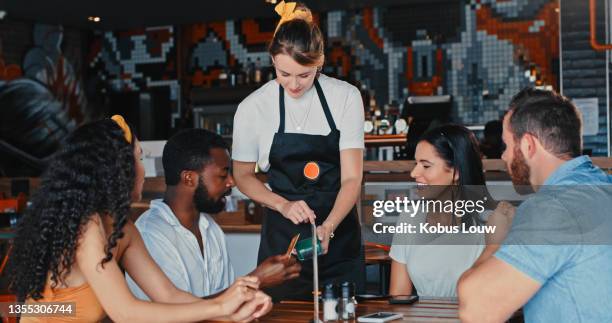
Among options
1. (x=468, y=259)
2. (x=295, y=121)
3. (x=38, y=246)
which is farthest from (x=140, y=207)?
(x=38, y=246)

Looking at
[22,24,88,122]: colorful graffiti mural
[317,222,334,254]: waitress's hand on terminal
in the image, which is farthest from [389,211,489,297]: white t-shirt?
[22,24,88,122]: colorful graffiti mural

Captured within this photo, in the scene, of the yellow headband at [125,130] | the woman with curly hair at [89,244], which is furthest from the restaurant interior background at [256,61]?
the woman with curly hair at [89,244]

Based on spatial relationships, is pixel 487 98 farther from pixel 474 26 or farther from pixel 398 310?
pixel 398 310

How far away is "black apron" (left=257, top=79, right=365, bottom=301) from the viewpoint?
2.95 metres

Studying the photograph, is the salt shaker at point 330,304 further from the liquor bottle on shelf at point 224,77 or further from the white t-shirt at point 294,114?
the liquor bottle on shelf at point 224,77

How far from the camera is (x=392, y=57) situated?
29.0ft

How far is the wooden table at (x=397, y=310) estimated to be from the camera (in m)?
2.20

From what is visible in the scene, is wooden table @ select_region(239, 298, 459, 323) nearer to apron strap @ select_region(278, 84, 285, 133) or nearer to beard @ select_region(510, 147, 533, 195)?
beard @ select_region(510, 147, 533, 195)

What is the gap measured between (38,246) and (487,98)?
281 inches

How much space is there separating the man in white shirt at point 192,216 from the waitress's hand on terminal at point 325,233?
1.25ft

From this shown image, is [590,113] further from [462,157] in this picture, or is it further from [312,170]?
[312,170]

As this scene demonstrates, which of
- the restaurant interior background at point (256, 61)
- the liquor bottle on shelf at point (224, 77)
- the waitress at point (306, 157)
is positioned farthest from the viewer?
the liquor bottle on shelf at point (224, 77)

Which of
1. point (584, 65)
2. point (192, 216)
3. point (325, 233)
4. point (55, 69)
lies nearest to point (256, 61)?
point (55, 69)

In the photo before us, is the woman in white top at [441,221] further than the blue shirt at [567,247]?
Yes
